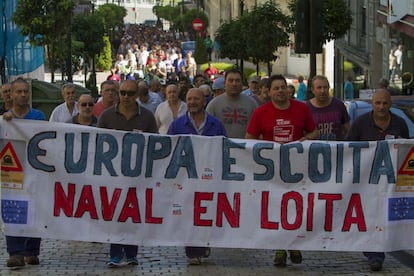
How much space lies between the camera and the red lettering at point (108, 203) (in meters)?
8.98

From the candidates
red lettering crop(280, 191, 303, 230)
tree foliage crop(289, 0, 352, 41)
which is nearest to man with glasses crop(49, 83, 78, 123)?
red lettering crop(280, 191, 303, 230)

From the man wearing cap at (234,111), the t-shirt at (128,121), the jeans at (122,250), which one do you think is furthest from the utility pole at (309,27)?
the jeans at (122,250)

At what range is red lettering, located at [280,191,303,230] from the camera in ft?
29.0

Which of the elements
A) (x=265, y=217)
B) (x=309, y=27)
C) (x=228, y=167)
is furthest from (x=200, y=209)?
(x=309, y=27)

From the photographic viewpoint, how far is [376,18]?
33.1 m

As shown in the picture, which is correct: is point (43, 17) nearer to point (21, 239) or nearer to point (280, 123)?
point (21, 239)

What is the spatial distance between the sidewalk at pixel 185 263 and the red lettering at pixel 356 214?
40 centimetres

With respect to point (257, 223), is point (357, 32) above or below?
above

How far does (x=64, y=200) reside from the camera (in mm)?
9047

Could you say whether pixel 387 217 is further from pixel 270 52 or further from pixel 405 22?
pixel 270 52

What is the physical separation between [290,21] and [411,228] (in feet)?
68.4

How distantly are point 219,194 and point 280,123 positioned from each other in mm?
862

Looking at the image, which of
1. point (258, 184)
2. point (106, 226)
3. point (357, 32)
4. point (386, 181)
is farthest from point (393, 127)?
point (357, 32)

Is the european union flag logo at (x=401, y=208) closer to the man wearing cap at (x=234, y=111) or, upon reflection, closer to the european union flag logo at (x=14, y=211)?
the man wearing cap at (x=234, y=111)
